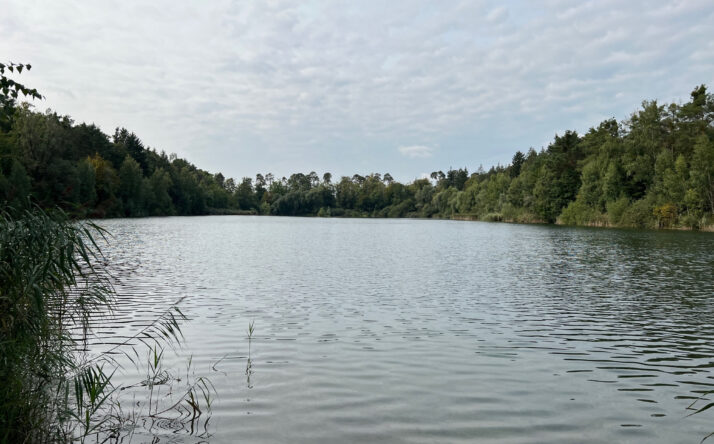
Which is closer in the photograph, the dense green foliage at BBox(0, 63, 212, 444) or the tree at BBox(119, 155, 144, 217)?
the dense green foliage at BBox(0, 63, 212, 444)

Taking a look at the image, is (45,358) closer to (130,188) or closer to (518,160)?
(130,188)

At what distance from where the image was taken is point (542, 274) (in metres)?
23.3

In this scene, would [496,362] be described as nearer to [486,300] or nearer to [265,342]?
[265,342]

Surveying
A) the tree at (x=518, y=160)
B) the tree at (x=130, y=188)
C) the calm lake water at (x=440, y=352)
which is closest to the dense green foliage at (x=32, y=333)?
the calm lake water at (x=440, y=352)

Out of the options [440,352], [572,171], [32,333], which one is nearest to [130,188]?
[572,171]

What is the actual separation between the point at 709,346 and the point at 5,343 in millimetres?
12933

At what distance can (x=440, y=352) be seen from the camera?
33.6 feet

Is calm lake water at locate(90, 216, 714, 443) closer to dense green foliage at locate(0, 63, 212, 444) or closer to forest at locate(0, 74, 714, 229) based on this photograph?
dense green foliage at locate(0, 63, 212, 444)

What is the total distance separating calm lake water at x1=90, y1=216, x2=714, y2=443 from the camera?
21.6ft

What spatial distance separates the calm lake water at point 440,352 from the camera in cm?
659

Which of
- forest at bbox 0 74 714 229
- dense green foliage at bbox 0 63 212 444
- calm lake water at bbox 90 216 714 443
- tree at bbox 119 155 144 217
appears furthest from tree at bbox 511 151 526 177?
dense green foliage at bbox 0 63 212 444

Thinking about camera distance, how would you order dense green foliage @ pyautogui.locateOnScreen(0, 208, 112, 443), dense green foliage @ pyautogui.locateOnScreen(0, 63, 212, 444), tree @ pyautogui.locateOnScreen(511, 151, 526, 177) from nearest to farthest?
dense green foliage @ pyautogui.locateOnScreen(0, 208, 112, 443) → dense green foliage @ pyautogui.locateOnScreen(0, 63, 212, 444) → tree @ pyautogui.locateOnScreen(511, 151, 526, 177)

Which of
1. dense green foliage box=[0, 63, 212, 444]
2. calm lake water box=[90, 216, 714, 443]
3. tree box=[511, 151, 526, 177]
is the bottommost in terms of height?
calm lake water box=[90, 216, 714, 443]

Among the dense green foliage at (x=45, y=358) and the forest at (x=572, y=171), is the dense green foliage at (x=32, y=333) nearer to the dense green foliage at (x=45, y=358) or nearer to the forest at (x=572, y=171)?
the dense green foliage at (x=45, y=358)
